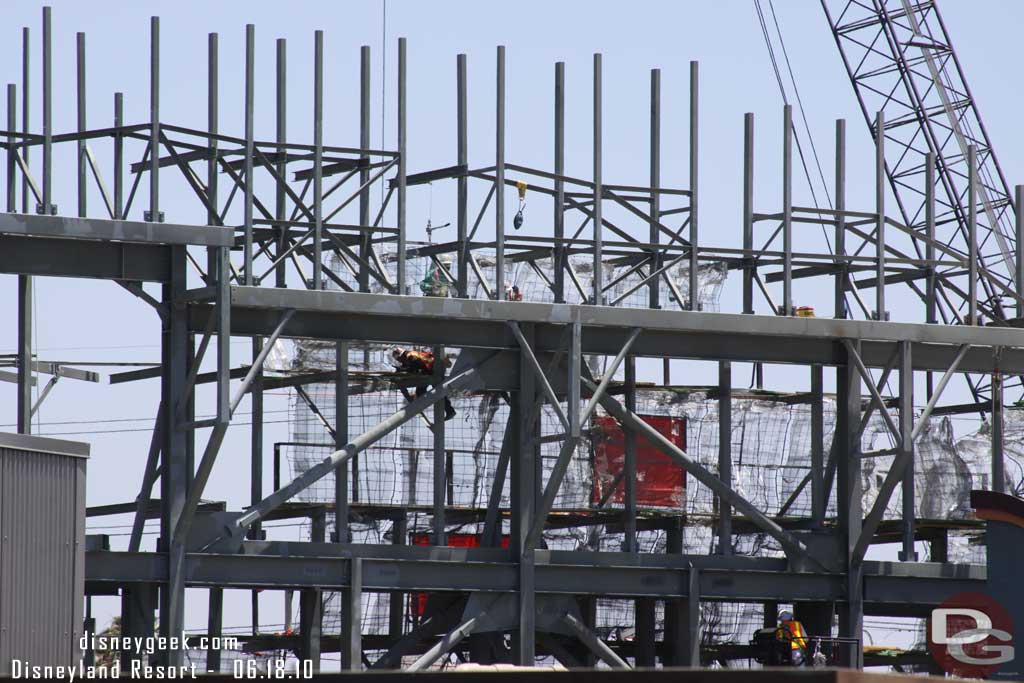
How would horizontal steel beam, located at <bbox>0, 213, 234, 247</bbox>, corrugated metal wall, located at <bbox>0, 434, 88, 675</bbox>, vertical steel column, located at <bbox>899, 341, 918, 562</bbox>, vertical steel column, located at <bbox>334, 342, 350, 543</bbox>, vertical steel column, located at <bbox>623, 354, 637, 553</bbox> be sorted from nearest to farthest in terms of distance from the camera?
corrugated metal wall, located at <bbox>0, 434, 88, 675</bbox>, horizontal steel beam, located at <bbox>0, 213, 234, 247</bbox>, vertical steel column, located at <bbox>334, 342, 350, 543</bbox>, vertical steel column, located at <bbox>623, 354, 637, 553</bbox>, vertical steel column, located at <bbox>899, 341, 918, 562</bbox>

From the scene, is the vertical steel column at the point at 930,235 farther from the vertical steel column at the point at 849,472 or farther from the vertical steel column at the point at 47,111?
the vertical steel column at the point at 47,111

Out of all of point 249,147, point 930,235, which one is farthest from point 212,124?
point 930,235

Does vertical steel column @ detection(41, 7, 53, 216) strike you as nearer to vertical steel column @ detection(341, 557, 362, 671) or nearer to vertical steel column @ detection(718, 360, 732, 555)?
vertical steel column @ detection(341, 557, 362, 671)

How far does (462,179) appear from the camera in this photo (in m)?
42.2

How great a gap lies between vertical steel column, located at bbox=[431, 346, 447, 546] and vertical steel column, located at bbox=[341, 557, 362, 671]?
7.11 feet

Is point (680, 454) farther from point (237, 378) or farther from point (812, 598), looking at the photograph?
point (237, 378)

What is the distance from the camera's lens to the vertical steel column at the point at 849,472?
43438 millimetres

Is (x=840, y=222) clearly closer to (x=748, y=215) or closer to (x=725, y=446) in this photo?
(x=748, y=215)

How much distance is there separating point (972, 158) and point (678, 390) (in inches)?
345

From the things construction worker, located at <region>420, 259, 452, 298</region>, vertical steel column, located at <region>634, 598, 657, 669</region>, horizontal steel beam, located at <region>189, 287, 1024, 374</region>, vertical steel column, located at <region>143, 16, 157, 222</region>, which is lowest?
vertical steel column, located at <region>634, 598, 657, 669</region>

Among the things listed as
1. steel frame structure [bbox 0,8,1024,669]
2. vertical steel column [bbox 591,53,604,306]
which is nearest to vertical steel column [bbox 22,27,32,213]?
steel frame structure [bbox 0,8,1024,669]

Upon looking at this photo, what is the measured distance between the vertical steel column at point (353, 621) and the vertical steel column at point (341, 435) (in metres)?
1.07

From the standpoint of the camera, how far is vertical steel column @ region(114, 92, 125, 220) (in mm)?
38594

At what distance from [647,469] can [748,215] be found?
652 centimetres
